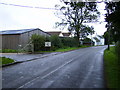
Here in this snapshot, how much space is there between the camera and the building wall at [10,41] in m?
25.5

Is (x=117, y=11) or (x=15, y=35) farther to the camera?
(x=15, y=35)

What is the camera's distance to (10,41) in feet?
86.8

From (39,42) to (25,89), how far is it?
1862 centimetres

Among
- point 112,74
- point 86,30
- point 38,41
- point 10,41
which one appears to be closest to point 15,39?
point 10,41

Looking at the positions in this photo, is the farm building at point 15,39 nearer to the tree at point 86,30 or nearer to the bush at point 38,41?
the bush at point 38,41

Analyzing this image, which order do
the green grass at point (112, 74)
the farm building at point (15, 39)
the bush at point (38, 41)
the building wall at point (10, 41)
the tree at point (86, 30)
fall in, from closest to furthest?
the green grass at point (112, 74) → the bush at point (38, 41) → the farm building at point (15, 39) → the building wall at point (10, 41) → the tree at point (86, 30)

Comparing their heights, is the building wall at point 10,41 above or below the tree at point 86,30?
below

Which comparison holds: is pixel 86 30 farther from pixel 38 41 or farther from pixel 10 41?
pixel 10 41

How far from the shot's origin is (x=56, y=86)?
5031 millimetres

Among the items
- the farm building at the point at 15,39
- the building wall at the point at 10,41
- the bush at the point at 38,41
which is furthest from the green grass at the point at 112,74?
the building wall at the point at 10,41

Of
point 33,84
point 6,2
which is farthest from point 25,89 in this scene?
point 6,2

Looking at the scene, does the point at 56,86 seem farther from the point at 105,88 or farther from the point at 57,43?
the point at 57,43

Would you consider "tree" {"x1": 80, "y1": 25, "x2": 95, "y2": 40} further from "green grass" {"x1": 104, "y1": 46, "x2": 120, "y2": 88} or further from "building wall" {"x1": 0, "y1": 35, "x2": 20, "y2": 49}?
"green grass" {"x1": 104, "y1": 46, "x2": 120, "y2": 88}

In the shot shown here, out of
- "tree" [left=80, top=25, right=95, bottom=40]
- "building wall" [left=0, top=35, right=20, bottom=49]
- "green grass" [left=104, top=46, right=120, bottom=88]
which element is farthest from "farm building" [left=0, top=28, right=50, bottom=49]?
"green grass" [left=104, top=46, right=120, bottom=88]
